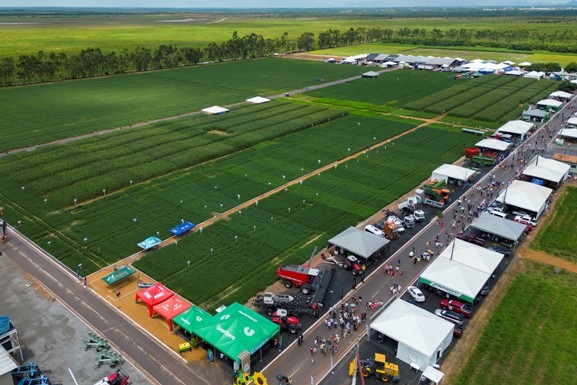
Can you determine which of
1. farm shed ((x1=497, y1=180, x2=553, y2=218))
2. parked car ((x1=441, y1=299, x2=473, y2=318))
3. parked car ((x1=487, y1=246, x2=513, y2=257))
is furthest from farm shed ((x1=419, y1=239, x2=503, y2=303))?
farm shed ((x1=497, y1=180, x2=553, y2=218))

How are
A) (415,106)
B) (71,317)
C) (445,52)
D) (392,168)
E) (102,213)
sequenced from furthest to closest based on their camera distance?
(445,52) → (415,106) → (392,168) → (102,213) → (71,317)

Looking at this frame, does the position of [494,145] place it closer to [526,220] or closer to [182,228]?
[526,220]

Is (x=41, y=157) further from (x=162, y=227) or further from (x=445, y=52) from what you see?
(x=445, y=52)

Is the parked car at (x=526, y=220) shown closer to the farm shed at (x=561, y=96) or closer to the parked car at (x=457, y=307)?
the parked car at (x=457, y=307)


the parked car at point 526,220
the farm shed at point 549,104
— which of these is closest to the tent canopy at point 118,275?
the parked car at point 526,220

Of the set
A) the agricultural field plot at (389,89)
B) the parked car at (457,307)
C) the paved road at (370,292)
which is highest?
the agricultural field plot at (389,89)

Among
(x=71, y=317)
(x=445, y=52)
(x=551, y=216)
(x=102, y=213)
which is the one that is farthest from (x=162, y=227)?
(x=445, y=52)
